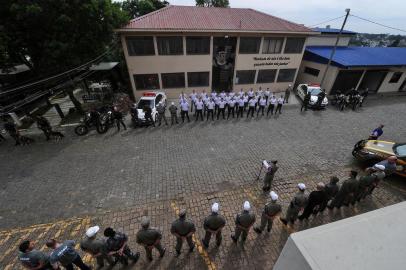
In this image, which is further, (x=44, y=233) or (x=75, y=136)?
(x=75, y=136)

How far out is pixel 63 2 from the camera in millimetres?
10031

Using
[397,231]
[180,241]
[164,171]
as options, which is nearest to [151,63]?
[164,171]

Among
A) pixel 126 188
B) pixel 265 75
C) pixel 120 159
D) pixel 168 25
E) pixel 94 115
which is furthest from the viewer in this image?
pixel 265 75

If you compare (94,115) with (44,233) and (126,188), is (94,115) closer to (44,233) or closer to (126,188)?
(126,188)

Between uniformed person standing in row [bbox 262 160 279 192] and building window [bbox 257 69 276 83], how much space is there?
14.3 meters

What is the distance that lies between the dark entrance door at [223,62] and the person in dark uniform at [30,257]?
17.9 meters

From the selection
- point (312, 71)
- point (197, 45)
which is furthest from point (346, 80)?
point (197, 45)

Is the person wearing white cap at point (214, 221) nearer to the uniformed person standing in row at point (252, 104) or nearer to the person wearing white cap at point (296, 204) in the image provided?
the person wearing white cap at point (296, 204)

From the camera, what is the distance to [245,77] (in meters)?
19.2

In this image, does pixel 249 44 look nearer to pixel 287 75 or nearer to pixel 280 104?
pixel 287 75

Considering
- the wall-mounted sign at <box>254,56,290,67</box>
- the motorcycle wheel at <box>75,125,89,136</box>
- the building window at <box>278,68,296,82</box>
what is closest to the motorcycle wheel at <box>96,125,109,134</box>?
the motorcycle wheel at <box>75,125,89,136</box>

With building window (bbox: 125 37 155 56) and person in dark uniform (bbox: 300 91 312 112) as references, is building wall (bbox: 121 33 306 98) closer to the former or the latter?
building window (bbox: 125 37 155 56)

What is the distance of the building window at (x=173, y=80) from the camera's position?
17422mm

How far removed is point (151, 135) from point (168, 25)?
9.40 meters
